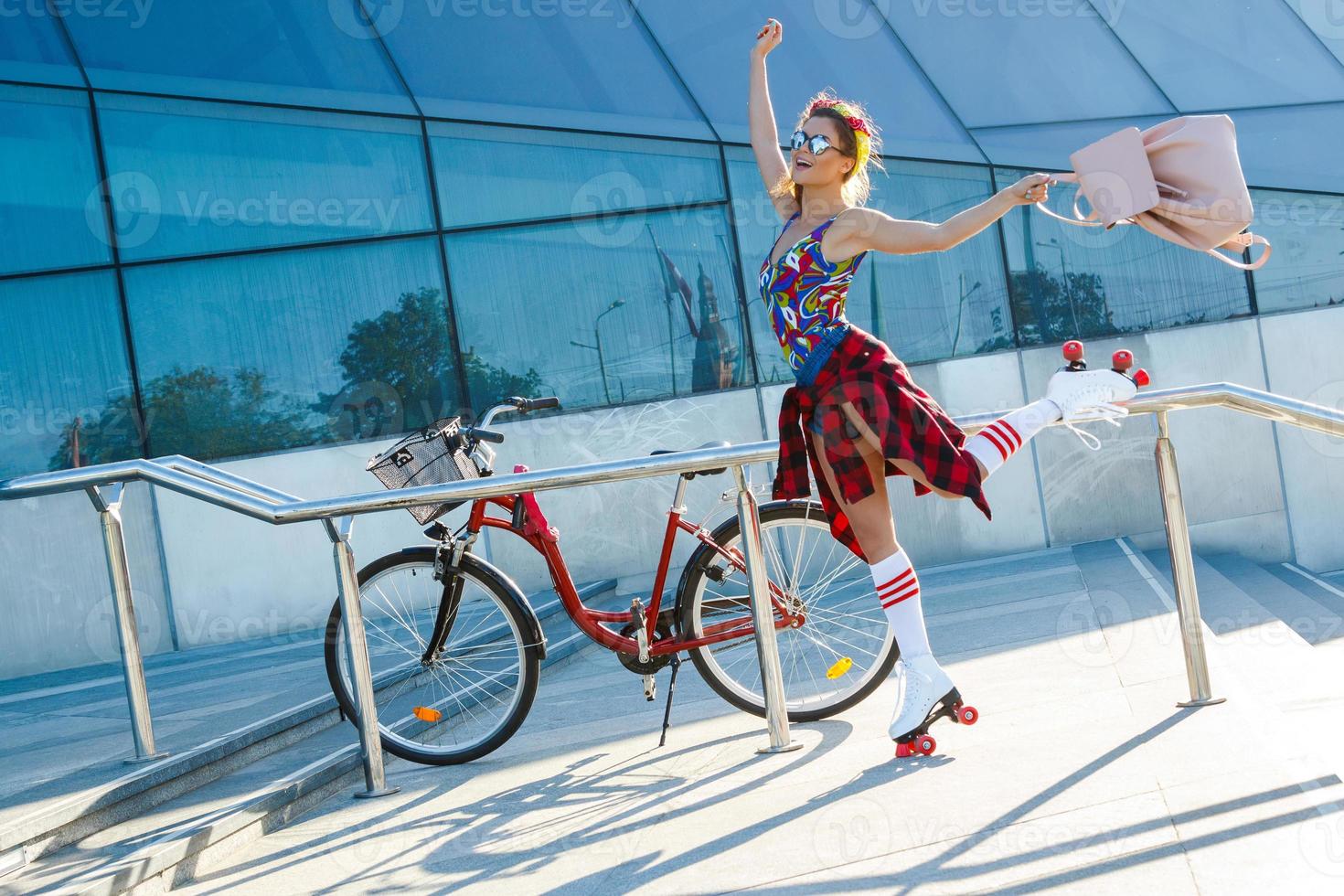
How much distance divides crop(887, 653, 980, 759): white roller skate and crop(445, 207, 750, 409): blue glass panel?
5.90 meters

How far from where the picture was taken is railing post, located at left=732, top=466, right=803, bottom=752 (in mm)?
3555

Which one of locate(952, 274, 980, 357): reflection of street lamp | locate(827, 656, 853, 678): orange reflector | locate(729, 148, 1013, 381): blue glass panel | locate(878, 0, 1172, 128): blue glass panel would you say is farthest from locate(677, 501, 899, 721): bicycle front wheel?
locate(878, 0, 1172, 128): blue glass panel

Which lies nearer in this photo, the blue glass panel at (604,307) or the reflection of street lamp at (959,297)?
the blue glass panel at (604,307)

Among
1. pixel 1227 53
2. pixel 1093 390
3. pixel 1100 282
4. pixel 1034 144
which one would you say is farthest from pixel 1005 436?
pixel 1227 53

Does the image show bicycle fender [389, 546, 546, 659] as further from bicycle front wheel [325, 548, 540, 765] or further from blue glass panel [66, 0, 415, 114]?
blue glass panel [66, 0, 415, 114]

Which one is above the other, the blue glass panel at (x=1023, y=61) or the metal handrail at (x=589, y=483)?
the blue glass panel at (x=1023, y=61)

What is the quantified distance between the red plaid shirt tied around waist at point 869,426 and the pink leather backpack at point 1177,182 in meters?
0.64

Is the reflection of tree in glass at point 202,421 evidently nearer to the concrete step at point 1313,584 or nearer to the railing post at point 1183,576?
the railing post at point 1183,576

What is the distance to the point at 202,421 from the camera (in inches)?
339

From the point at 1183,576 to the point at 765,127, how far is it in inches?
73.3

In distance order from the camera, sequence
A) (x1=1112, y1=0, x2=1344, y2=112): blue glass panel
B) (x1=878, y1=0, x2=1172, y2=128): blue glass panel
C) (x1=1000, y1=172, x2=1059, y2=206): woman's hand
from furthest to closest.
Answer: (x1=1112, y1=0, x2=1344, y2=112): blue glass panel, (x1=878, y1=0, x2=1172, y2=128): blue glass panel, (x1=1000, y1=172, x2=1059, y2=206): woman's hand

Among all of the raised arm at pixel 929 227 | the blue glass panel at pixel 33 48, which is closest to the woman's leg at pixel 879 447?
the raised arm at pixel 929 227

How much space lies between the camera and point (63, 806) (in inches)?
131

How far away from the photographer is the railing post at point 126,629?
3912 millimetres
